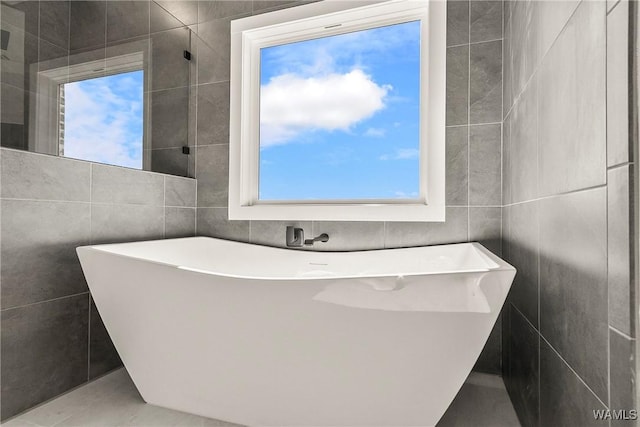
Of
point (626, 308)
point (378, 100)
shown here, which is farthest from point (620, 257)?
point (378, 100)

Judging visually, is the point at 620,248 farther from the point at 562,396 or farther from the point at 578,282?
the point at 562,396

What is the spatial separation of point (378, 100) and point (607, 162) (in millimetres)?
1511

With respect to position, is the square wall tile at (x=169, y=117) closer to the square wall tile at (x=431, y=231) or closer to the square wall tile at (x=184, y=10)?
the square wall tile at (x=184, y=10)

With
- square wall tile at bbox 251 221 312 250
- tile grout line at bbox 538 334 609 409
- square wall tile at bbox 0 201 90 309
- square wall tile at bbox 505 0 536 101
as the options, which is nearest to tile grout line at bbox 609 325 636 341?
tile grout line at bbox 538 334 609 409

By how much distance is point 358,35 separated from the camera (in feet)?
6.65

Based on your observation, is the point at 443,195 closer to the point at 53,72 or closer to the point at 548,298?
the point at 548,298

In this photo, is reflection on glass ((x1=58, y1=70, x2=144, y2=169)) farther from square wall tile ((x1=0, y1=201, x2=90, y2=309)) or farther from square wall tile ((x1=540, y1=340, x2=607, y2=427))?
square wall tile ((x1=540, y1=340, x2=607, y2=427))

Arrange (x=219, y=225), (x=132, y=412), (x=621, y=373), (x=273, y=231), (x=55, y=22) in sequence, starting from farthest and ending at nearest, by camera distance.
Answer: (x=219, y=225) → (x=273, y=231) → (x=55, y=22) → (x=132, y=412) → (x=621, y=373)

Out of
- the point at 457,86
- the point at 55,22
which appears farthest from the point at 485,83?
the point at 55,22

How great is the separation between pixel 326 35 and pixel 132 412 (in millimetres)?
2201

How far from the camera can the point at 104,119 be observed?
69.6 inches

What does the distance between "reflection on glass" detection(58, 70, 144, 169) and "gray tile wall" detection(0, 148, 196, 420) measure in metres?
0.14

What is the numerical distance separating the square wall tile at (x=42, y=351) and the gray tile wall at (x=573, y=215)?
1779 mm

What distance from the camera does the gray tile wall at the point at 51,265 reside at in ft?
4.01
